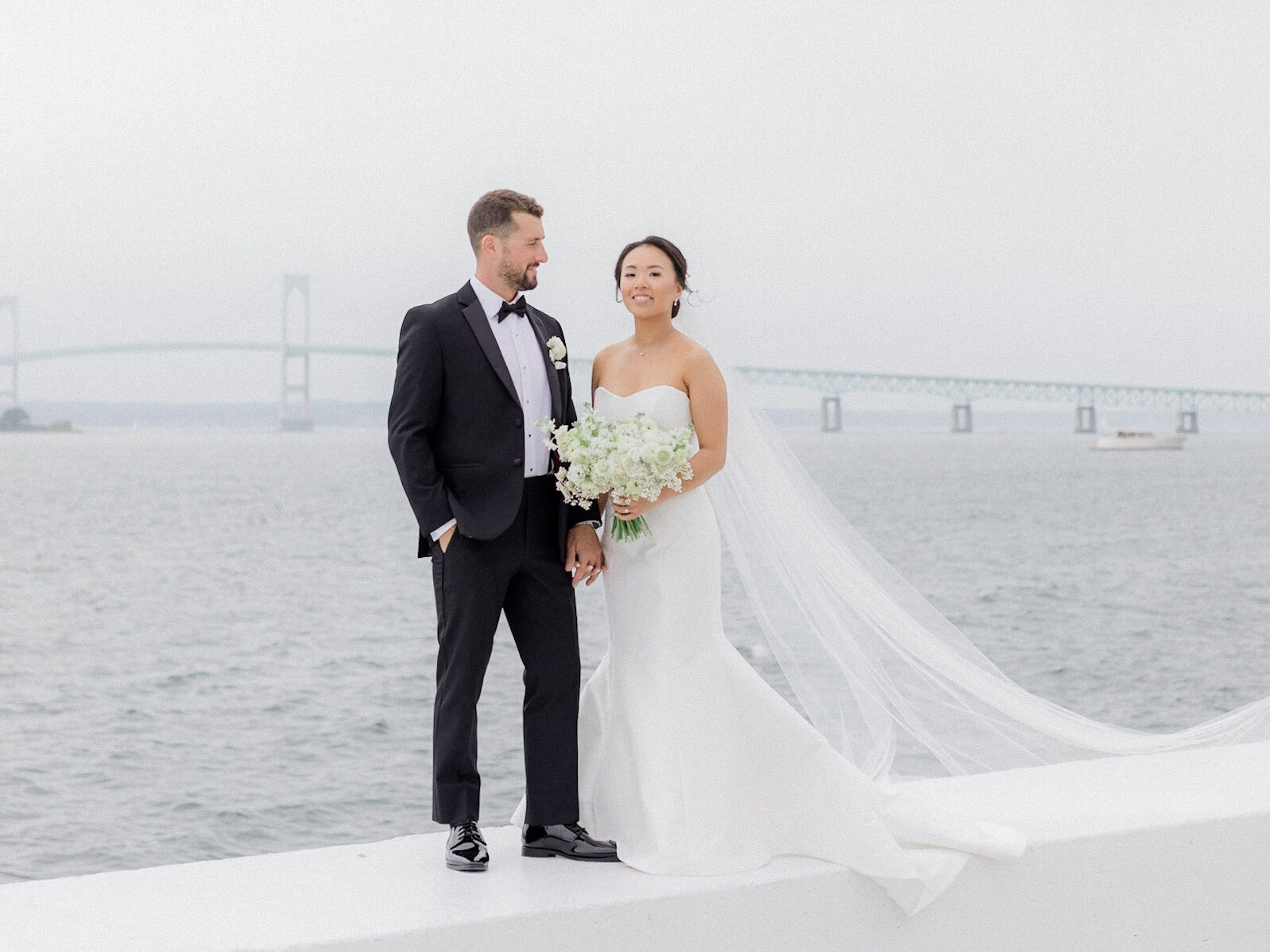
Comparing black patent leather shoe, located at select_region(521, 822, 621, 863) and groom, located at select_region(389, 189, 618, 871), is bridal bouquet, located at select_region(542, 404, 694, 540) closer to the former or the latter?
groom, located at select_region(389, 189, 618, 871)

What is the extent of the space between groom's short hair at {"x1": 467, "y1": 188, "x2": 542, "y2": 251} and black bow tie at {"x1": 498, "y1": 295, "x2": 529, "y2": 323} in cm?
15

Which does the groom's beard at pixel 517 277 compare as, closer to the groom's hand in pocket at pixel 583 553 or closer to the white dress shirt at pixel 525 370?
the white dress shirt at pixel 525 370

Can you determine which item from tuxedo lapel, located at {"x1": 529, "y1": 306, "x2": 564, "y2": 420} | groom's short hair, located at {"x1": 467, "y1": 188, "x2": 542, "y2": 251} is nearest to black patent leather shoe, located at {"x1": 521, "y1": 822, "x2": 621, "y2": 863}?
tuxedo lapel, located at {"x1": 529, "y1": 306, "x2": 564, "y2": 420}

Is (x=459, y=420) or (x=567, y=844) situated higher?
(x=459, y=420)

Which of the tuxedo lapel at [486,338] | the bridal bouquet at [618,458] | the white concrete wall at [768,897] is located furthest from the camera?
the tuxedo lapel at [486,338]

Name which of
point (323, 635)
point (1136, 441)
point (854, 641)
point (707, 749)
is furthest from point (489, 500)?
point (1136, 441)

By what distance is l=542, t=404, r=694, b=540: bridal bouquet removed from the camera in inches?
105

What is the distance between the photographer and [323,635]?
28703 mm

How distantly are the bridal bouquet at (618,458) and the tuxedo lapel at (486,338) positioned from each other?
0.13 metres

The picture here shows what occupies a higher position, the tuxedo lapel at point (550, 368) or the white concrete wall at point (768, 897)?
the tuxedo lapel at point (550, 368)

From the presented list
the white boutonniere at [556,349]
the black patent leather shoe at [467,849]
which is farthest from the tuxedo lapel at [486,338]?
the black patent leather shoe at [467,849]

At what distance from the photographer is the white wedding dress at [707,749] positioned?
9.30ft

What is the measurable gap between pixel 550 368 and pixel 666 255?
0.36 metres

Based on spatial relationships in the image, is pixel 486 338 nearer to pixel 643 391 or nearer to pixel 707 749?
pixel 643 391
